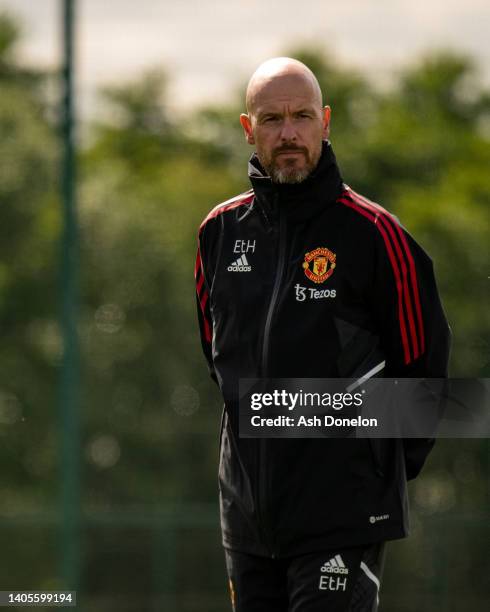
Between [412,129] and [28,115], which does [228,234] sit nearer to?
[28,115]

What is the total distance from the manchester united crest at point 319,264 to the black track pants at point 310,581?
65 cm

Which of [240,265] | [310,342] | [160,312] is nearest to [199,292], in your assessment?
[240,265]

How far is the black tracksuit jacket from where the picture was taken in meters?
3.44

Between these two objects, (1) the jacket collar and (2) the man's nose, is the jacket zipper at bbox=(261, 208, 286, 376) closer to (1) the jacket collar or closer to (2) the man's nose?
(1) the jacket collar

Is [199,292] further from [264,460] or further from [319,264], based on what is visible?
[264,460]

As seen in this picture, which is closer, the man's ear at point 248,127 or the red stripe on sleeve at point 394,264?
the red stripe on sleeve at point 394,264

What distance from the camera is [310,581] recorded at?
134 inches

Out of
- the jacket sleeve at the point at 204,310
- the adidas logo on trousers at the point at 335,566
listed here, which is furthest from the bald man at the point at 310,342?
the jacket sleeve at the point at 204,310

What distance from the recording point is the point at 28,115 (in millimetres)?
17312

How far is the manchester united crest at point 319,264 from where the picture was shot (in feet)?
11.4

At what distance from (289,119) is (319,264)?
36 cm

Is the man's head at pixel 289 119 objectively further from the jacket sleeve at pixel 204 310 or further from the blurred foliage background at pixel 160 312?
the blurred foliage background at pixel 160 312

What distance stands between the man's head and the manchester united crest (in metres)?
0.18

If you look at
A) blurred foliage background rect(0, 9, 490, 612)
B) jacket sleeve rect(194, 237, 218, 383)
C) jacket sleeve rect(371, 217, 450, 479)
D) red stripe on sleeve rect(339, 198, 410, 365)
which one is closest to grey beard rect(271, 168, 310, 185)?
red stripe on sleeve rect(339, 198, 410, 365)
